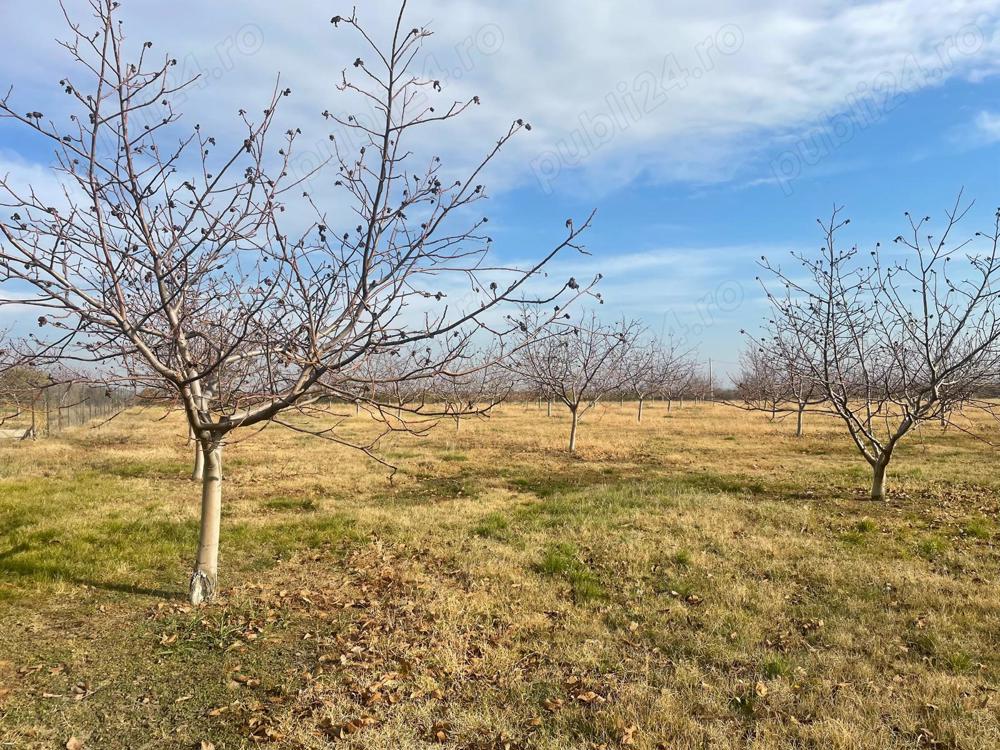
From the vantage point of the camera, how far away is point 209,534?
195 inches

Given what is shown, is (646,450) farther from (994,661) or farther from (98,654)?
(98,654)

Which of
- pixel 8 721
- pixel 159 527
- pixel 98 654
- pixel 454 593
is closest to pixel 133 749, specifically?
pixel 8 721

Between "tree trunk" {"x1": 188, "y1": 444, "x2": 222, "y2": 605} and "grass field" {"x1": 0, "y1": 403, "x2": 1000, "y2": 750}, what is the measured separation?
216 millimetres

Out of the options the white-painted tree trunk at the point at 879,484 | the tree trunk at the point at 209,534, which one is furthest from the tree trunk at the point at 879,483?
the tree trunk at the point at 209,534

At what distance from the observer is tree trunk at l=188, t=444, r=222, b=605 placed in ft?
16.1

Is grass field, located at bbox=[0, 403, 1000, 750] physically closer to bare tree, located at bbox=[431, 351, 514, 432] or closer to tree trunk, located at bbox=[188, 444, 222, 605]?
tree trunk, located at bbox=[188, 444, 222, 605]

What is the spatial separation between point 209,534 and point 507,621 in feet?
8.84

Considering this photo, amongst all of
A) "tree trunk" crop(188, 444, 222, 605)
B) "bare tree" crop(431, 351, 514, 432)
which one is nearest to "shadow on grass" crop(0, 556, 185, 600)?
"tree trunk" crop(188, 444, 222, 605)

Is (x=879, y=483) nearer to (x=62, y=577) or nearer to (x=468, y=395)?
(x=468, y=395)

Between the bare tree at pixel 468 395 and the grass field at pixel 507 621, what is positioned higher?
the bare tree at pixel 468 395

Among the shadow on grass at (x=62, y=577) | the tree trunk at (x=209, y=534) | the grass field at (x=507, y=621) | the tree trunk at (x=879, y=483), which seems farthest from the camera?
the tree trunk at (x=879, y=483)

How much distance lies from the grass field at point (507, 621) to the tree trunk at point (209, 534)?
216 mm

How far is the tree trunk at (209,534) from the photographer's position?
4.90 metres

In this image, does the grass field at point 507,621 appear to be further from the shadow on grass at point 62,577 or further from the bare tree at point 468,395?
the bare tree at point 468,395
